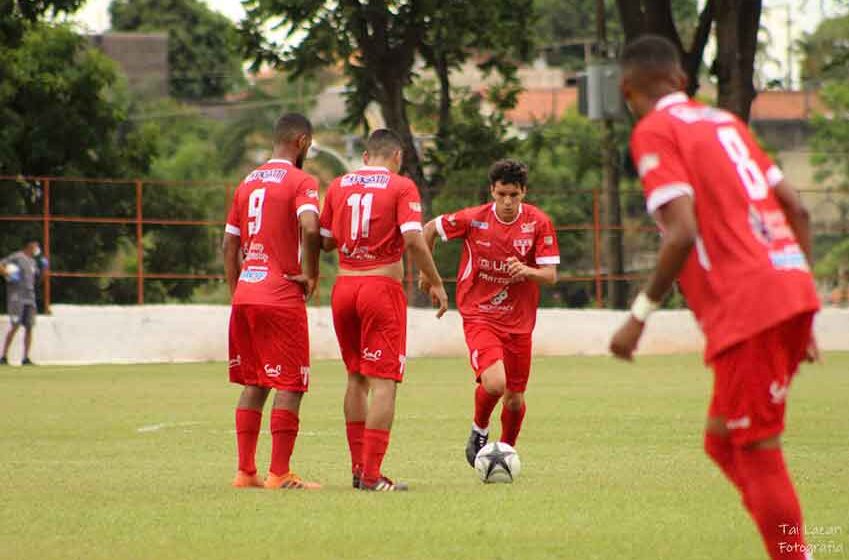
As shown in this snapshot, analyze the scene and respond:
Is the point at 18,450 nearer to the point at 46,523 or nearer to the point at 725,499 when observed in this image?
the point at 46,523

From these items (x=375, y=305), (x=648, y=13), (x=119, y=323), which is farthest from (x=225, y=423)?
(x=648, y=13)

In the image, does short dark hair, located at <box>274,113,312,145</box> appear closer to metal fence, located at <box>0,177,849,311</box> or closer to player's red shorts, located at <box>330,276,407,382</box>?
player's red shorts, located at <box>330,276,407,382</box>

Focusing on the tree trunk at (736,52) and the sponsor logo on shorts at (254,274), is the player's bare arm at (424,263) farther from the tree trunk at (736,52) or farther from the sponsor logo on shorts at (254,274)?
the tree trunk at (736,52)

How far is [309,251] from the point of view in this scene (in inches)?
403

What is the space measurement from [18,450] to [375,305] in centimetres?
408

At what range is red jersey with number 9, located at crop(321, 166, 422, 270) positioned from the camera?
399 inches

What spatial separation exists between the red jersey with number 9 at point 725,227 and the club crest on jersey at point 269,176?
437cm

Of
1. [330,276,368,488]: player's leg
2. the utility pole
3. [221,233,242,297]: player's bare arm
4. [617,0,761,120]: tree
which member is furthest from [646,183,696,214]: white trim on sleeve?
[617,0,761,120]: tree

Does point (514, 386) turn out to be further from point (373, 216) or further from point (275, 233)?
point (275, 233)

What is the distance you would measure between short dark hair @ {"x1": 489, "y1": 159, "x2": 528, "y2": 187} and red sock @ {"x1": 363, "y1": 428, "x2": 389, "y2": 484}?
2207mm

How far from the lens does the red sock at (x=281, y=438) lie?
10.2 metres

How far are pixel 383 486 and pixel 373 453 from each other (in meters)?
0.20

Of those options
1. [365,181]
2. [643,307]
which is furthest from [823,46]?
[643,307]

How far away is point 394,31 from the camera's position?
35.6 metres
